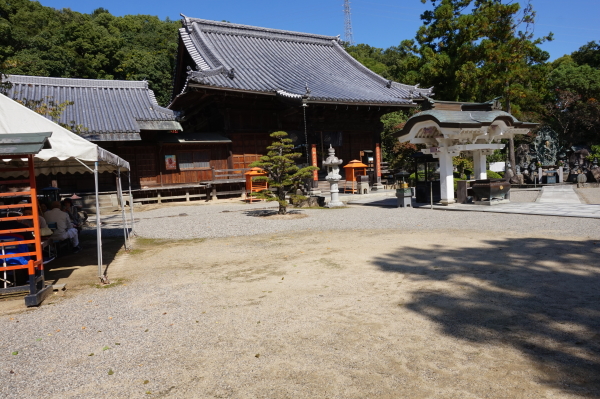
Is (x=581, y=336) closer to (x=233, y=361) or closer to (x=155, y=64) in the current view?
(x=233, y=361)

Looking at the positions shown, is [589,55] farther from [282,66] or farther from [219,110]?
[219,110]

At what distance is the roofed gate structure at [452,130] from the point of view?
12672mm

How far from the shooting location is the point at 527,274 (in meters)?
5.28

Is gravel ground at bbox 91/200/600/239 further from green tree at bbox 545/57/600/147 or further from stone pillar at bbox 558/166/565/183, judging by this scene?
green tree at bbox 545/57/600/147

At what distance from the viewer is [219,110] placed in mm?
18906

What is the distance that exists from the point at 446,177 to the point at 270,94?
8576mm

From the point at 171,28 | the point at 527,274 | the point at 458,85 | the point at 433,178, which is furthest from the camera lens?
the point at 171,28

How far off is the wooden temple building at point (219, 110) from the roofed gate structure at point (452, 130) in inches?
213

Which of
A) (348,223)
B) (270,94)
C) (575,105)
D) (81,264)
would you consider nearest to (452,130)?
(348,223)

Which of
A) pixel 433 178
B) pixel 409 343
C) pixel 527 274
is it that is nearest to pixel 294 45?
pixel 433 178

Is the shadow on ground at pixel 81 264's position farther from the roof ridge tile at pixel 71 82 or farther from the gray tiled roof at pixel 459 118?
the roof ridge tile at pixel 71 82

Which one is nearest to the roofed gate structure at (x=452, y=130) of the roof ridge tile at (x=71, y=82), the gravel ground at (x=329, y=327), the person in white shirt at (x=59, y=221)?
the gravel ground at (x=329, y=327)

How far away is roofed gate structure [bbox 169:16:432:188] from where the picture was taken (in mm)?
18281

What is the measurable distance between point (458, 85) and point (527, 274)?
21586 millimetres
